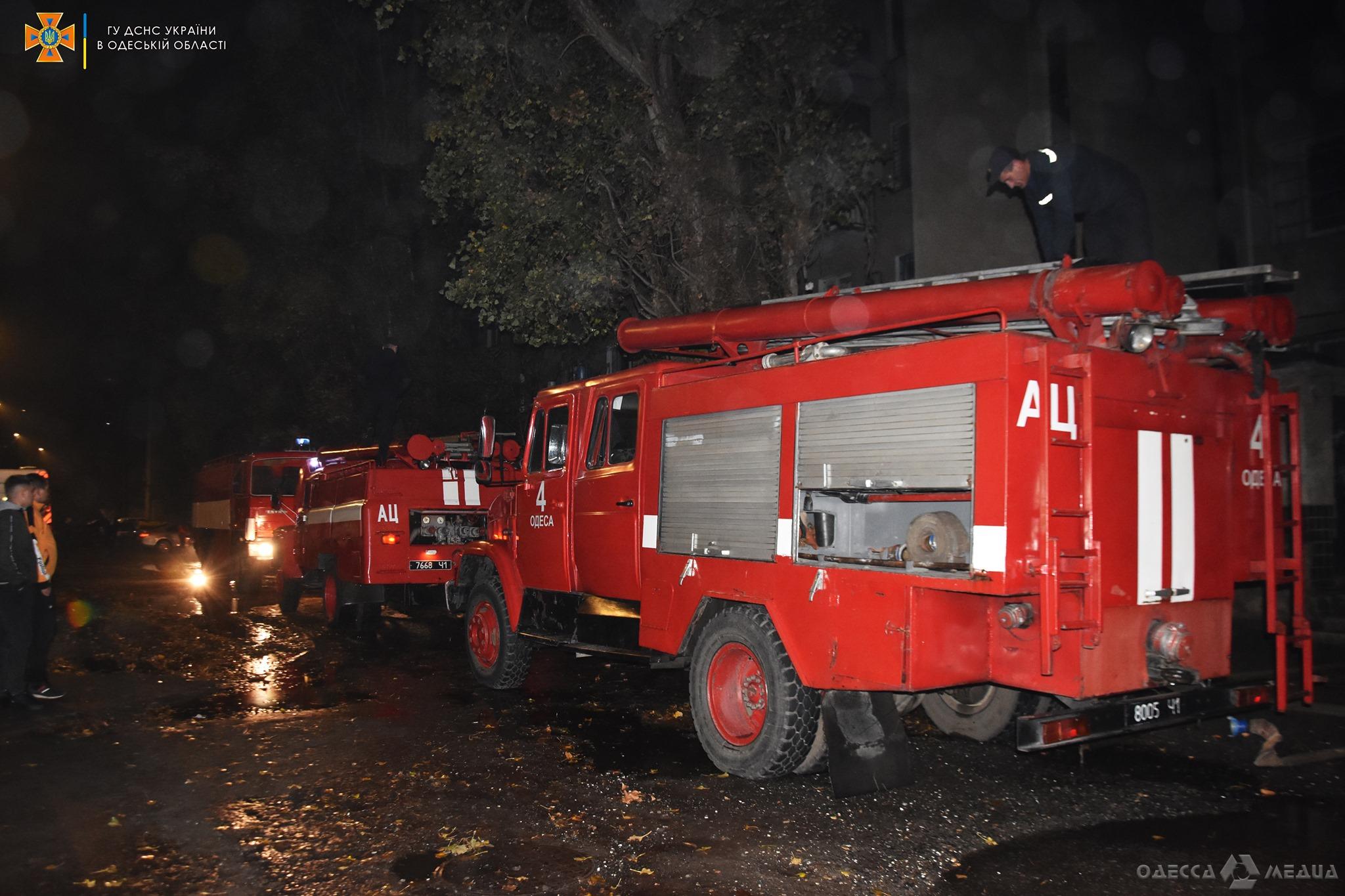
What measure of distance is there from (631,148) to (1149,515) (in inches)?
358

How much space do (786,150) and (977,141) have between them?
478 centimetres

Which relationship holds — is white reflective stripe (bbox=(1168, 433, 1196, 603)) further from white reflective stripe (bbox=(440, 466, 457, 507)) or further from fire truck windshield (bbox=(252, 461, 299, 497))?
fire truck windshield (bbox=(252, 461, 299, 497))

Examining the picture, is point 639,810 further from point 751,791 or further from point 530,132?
point 530,132

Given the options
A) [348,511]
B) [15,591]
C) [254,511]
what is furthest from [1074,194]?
[254,511]

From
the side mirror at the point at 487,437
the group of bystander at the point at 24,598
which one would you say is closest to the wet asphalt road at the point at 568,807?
the group of bystander at the point at 24,598

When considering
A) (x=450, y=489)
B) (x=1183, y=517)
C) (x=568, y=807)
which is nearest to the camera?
(x=1183, y=517)

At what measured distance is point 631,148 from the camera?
12.5 meters

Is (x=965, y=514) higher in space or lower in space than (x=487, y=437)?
lower

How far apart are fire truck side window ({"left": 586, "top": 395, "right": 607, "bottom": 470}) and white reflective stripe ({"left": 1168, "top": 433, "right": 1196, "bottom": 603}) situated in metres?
4.15

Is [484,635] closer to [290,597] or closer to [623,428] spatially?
[623,428]

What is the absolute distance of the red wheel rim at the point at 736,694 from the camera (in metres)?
5.94

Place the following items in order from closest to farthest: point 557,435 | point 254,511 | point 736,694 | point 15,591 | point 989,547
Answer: point 989,547, point 736,694, point 15,591, point 557,435, point 254,511

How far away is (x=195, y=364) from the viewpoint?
30.0 m

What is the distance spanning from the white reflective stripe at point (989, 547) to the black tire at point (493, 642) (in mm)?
4863
